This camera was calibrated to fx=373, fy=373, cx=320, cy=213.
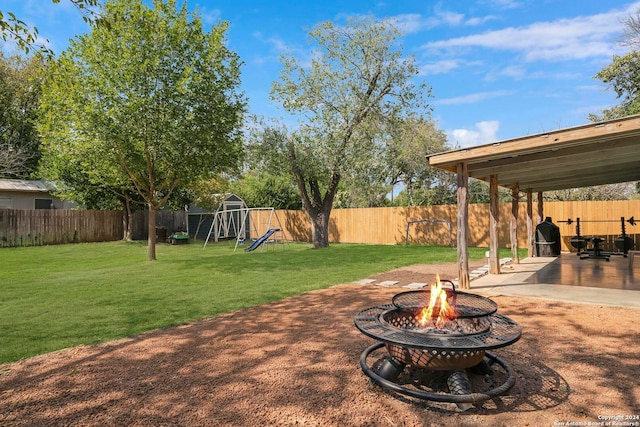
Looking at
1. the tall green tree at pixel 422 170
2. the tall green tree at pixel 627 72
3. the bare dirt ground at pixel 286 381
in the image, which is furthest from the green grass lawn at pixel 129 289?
the tall green tree at pixel 422 170

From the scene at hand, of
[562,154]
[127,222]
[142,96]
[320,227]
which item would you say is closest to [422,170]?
[320,227]

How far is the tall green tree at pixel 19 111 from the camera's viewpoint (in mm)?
21281

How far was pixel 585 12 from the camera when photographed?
10805 mm

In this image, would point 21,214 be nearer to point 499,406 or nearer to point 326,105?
point 326,105

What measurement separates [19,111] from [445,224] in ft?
82.5

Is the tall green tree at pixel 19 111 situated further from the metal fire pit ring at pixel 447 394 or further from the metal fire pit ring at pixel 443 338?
the metal fire pit ring at pixel 447 394

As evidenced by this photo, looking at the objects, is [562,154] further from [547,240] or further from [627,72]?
[627,72]

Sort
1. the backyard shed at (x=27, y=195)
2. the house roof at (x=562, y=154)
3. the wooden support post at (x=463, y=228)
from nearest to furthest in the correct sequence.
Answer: the house roof at (x=562, y=154)
the wooden support post at (x=463, y=228)
the backyard shed at (x=27, y=195)

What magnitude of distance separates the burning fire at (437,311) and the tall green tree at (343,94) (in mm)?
11411

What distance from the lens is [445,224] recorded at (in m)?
15.8

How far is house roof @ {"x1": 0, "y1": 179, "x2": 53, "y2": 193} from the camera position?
1770cm

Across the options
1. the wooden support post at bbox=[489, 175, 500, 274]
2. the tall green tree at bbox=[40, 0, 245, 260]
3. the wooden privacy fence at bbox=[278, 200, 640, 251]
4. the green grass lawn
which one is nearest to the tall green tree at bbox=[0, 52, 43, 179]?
the green grass lawn

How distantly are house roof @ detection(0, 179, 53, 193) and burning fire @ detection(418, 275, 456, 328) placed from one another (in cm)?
2129

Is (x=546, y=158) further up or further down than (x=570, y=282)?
further up
